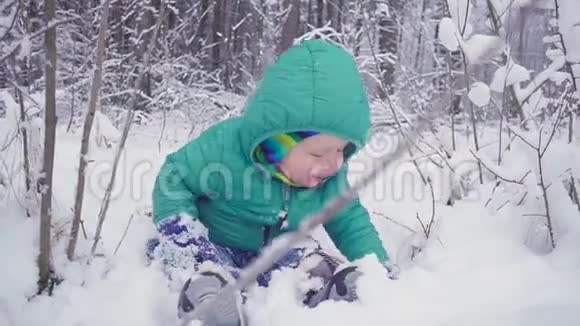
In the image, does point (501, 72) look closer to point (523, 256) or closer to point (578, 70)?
point (578, 70)

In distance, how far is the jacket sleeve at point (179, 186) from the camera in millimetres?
1708

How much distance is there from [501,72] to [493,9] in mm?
246

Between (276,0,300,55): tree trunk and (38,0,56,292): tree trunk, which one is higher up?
(276,0,300,55): tree trunk

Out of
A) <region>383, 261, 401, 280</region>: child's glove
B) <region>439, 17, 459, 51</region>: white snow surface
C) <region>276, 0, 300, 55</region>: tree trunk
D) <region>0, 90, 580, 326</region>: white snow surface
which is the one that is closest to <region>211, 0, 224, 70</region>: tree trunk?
<region>276, 0, 300, 55</region>: tree trunk

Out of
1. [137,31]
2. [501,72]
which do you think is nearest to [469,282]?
[501,72]

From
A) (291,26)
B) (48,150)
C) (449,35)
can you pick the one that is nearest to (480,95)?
(449,35)

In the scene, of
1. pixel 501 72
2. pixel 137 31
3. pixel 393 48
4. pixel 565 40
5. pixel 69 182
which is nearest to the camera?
pixel 565 40

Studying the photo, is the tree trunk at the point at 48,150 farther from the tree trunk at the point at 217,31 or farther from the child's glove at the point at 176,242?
the tree trunk at the point at 217,31

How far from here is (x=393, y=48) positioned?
11.4m

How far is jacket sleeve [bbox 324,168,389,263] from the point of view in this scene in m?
1.80

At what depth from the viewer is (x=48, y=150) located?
1425 millimetres

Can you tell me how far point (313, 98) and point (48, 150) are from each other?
0.65 meters

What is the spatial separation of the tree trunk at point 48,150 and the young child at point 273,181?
0.27 m

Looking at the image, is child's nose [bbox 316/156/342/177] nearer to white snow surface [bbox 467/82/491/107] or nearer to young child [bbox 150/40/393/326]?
young child [bbox 150/40/393/326]
